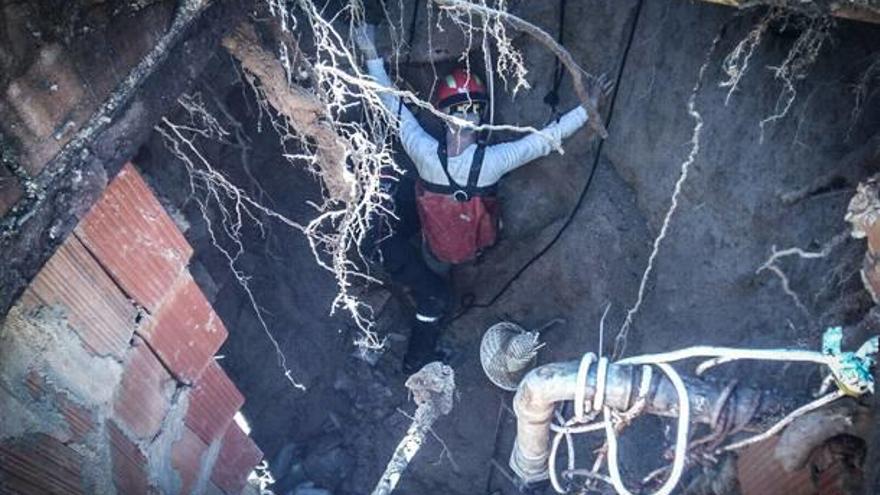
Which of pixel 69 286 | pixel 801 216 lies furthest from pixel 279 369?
pixel 801 216

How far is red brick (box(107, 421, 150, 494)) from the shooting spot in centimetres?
256

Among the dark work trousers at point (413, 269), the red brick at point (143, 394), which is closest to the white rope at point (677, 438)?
the red brick at point (143, 394)

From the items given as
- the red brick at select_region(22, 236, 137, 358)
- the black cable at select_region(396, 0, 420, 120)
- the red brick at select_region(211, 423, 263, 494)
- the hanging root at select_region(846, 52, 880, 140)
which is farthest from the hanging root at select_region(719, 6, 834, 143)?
the red brick at select_region(211, 423, 263, 494)

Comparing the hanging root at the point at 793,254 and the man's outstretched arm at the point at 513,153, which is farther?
the man's outstretched arm at the point at 513,153

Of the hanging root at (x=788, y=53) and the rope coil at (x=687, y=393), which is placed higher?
the hanging root at (x=788, y=53)

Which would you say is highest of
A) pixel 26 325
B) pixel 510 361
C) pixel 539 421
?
pixel 510 361

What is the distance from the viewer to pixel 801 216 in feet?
11.0

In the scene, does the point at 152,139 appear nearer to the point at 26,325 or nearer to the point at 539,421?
the point at 26,325

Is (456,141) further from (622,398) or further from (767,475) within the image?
(767,475)

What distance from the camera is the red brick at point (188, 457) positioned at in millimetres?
3045

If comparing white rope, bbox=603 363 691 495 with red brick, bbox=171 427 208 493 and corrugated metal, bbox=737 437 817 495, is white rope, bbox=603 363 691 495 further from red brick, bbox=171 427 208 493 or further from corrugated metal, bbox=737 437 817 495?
red brick, bbox=171 427 208 493

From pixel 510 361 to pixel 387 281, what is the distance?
1254mm

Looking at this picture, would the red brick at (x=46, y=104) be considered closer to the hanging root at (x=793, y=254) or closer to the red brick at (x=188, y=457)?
the red brick at (x=188, y=457)

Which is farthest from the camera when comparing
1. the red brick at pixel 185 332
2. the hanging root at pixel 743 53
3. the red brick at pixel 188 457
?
the hanging root at pixel 743 53
